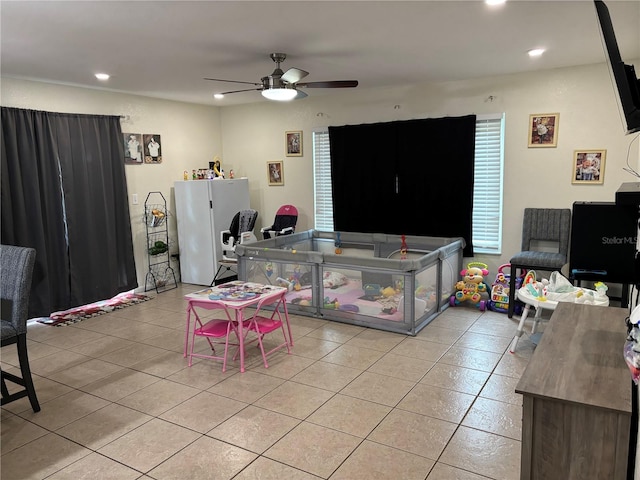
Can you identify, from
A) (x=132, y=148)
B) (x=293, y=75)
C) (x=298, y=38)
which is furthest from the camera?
(x=132, y=148)

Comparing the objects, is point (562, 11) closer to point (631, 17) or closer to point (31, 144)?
point (631, 17)

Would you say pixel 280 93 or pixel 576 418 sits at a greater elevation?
pixel 280 93

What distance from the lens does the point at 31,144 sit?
460cm

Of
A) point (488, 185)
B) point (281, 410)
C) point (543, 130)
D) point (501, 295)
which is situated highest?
point (543, 130)

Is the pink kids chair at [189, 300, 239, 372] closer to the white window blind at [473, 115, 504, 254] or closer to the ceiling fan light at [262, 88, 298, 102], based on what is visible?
the ceiling fan light at [262, 88, 298, 102]

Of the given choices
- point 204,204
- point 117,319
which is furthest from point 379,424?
point 204,204

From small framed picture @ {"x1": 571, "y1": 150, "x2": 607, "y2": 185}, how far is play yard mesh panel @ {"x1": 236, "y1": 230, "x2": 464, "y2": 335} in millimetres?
1344

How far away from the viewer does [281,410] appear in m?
2.87

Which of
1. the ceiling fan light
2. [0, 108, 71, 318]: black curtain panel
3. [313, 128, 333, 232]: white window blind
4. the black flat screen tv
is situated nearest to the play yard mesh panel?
[313, 128, 333, 232]: white window blind

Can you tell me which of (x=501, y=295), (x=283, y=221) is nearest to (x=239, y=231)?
(x=283, y=221)

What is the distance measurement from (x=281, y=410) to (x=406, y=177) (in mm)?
3435

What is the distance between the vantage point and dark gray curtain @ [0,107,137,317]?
14.7 feet

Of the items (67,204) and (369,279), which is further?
(67,204)

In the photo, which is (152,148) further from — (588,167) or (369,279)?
(588,167)
